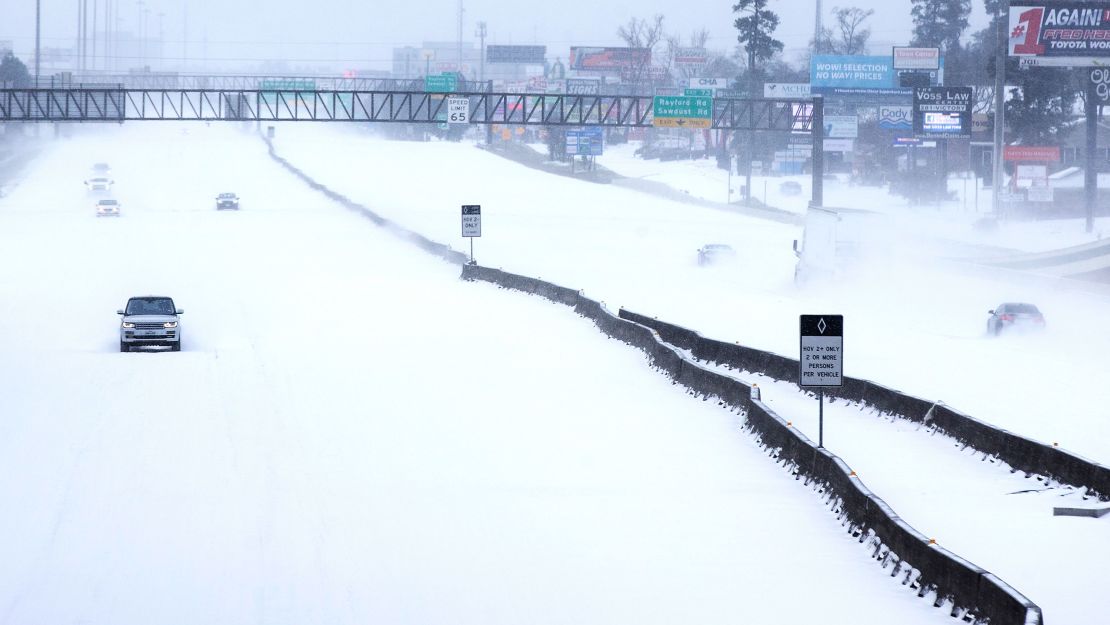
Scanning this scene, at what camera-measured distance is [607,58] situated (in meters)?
179

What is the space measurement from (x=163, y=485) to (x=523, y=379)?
35.7 feet

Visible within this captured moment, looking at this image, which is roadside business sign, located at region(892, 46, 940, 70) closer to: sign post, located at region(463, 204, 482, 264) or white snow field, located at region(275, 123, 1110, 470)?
white snow field, located at region(275, 123, 1110, 470)

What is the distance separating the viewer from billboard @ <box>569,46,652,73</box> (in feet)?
582

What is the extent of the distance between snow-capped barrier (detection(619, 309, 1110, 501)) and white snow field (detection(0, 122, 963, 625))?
195 centimetres

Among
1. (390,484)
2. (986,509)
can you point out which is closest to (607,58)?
(390,484)

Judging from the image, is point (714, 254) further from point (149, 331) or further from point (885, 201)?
point (885, 201)

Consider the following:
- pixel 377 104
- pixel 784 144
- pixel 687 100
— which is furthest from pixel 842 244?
pixel 377 104

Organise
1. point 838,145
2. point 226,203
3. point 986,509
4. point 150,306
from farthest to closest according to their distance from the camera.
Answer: point 838,145 → point 226,203 → point 150,306 → point 986,509

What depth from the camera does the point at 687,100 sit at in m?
76.8

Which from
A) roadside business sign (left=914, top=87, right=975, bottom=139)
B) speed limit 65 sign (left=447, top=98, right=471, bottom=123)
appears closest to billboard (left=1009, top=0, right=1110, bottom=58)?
roadside business sign (left=914, top=87, right=975, bottom=139)

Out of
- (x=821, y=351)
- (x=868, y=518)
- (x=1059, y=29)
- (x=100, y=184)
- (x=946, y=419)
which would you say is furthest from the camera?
(x=100, y=184)

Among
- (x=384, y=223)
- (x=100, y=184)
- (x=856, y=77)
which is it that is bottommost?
(x=384, y=223)

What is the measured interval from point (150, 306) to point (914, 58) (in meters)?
Result: 88.7

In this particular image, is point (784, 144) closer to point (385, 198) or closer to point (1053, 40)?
point (385, 198)
